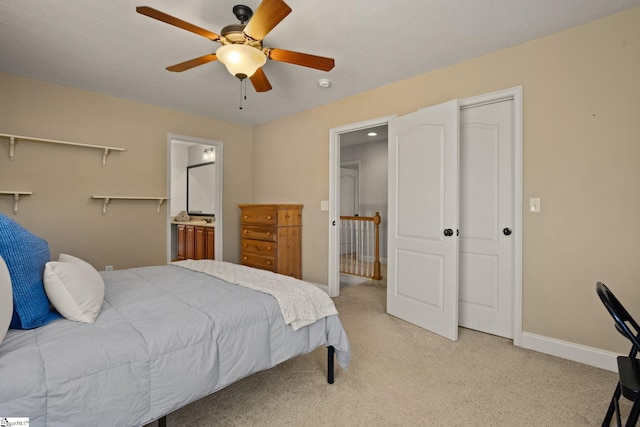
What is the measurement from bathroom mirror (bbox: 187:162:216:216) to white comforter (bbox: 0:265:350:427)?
14.3ft

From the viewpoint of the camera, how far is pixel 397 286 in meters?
3.21

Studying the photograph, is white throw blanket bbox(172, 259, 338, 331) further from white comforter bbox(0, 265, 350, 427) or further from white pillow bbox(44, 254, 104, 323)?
white pillow bbox(44, 254, 104, 323)

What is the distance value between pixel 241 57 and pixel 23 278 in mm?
1616

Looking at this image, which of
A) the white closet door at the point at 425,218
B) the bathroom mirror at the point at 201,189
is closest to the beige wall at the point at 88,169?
the bathroom mirror at the point at 201,189

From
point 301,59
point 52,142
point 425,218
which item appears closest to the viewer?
point 301,59

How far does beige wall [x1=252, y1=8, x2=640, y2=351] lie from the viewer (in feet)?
6.98

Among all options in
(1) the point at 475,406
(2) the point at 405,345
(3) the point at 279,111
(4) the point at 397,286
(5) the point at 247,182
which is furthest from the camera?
(5) the point at 247,182

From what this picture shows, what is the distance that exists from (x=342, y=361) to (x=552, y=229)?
1870 millimetres

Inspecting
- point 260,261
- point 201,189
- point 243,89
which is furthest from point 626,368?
point 201,189

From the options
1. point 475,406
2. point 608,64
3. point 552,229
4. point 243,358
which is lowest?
point 475,406

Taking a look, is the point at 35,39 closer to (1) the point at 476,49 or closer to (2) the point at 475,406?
(1) the point at 476,49

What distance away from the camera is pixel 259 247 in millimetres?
4188

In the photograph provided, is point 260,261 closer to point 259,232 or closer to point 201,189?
point 259,232

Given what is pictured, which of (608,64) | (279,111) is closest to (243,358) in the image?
(608,64)
